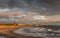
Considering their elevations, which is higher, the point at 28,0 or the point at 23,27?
the point at 28,0

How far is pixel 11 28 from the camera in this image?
2766 millimetres

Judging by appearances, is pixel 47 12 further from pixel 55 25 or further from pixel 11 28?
pixel 11 28

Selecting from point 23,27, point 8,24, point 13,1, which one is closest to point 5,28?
point 8,24

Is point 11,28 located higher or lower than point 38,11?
lower

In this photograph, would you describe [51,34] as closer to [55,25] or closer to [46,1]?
[55,25]

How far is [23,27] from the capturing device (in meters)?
2.78

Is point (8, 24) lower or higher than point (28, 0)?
lower

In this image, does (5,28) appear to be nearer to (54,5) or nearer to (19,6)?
(19,6)

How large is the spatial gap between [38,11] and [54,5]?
11.0 inches

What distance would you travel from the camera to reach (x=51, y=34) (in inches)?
107

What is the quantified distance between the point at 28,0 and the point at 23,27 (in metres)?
0.45

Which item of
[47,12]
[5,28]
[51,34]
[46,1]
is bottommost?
[51,34]

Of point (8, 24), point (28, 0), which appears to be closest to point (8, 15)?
point (8, 24)

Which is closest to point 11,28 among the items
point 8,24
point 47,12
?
point 8,24
